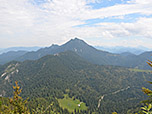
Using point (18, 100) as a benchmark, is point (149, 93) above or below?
above

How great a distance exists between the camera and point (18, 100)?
88.8 feet

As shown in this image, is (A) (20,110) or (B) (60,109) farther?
(B) (60,109)

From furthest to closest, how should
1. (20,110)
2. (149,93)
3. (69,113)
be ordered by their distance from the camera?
(69,113), (20,110), (149,93)

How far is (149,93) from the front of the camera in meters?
15.3

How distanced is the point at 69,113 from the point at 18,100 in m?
189

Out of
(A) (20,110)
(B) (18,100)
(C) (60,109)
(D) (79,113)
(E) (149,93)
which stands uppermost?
(E) (149,93)

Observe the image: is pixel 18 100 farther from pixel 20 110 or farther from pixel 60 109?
pixel 60 109

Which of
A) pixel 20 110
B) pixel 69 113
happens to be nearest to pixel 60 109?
pixel 69 113

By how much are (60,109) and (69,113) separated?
1659 cm

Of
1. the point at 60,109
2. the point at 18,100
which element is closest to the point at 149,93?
the point at 18,100

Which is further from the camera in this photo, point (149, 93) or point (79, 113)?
point (79, 113)

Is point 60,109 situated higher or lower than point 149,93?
lower

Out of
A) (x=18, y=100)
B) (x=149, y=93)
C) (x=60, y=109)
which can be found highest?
(x=149, y=93)

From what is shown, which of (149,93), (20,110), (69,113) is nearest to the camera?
(149,93)
